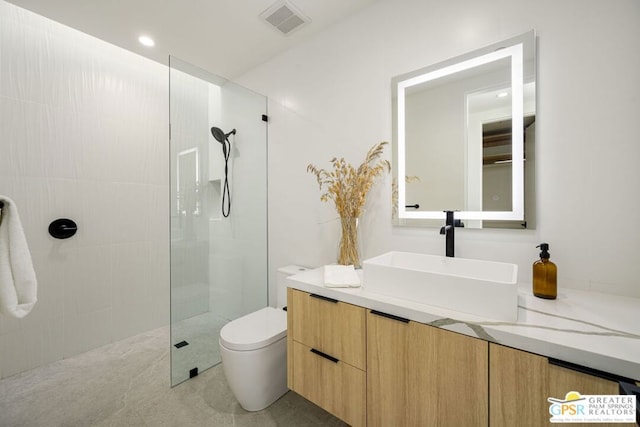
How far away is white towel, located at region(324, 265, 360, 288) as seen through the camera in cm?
125

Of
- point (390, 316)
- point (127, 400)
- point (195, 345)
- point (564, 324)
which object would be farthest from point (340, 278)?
point (127, 400)

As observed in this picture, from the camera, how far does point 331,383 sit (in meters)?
1.25

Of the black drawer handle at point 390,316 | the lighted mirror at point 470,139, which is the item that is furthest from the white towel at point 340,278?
the lighted mirror at point 470,139

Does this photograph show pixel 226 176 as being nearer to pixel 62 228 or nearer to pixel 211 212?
pixel 211 212

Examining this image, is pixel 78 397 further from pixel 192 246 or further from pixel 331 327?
pixel 331 327

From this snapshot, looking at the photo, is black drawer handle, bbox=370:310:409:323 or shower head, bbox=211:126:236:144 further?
shower head, bbox=211:126:236:144

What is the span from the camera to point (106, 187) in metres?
2.28

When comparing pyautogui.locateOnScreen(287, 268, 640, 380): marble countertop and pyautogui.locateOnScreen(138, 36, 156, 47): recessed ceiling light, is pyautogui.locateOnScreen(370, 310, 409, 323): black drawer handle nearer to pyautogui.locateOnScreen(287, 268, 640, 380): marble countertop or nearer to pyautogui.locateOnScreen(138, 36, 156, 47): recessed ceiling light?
pyautogui.locateOnScreen(287, 268, 640, 380): marble countertop

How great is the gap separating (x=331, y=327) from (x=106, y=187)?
2.32 m

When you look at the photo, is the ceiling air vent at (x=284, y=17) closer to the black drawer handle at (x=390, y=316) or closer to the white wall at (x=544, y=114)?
the white wall at (x=544, y=114)

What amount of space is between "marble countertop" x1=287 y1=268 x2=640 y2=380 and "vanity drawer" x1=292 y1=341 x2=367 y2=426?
34cm

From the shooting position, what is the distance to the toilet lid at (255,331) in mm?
1482

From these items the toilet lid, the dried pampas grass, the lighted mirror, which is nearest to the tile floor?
the toilet lid

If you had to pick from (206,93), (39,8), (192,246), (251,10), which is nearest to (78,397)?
(192,246)
